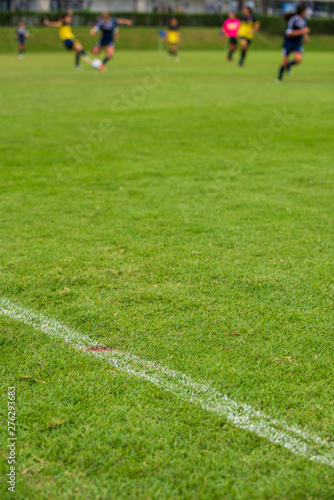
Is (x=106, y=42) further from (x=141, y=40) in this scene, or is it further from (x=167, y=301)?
(x=141, y=40)

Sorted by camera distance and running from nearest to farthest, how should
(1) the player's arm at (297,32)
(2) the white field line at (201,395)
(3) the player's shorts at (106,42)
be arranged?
1. (2) the white field line at (201,395)
2. (1) the player's arm at (297,32)
3. (3) the player's shorts at (106,42)

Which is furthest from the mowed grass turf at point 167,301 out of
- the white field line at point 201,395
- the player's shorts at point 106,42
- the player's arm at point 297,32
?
the player's shorts at point 106,42

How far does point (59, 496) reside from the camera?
210 centimetres

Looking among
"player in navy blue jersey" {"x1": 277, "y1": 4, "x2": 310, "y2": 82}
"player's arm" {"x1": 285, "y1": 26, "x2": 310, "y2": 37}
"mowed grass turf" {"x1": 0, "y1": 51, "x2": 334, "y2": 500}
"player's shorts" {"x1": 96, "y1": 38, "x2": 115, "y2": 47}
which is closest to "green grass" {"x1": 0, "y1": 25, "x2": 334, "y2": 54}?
"player's shorts" {"x1": 96, "y1": 38, "x2": 115, "y2": 47}

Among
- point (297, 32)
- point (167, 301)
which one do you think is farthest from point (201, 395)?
point (297, 32)

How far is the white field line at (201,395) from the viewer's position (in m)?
2.35

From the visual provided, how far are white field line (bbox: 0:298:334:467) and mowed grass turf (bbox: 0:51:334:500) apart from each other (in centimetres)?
5

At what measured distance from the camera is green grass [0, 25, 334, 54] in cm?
3834

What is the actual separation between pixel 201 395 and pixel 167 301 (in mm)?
1063

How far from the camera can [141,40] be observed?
42469 mm

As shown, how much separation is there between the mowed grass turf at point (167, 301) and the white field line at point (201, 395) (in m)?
0.05

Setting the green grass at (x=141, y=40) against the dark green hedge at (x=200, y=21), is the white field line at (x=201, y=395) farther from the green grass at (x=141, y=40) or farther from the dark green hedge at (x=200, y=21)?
the dark green hedge at (x=200, y=21)

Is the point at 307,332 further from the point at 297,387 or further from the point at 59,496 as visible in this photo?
the point at 59,496

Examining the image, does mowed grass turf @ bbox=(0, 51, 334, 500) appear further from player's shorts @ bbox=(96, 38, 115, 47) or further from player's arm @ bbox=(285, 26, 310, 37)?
player's shorts @ bbox=(96, 38, 115, 47)
